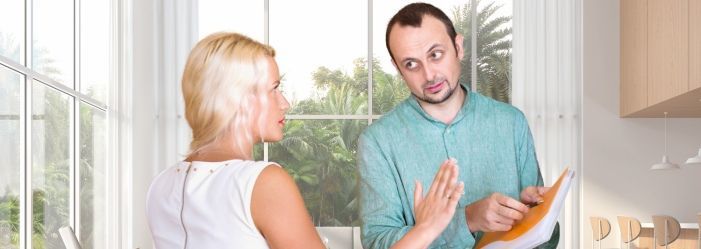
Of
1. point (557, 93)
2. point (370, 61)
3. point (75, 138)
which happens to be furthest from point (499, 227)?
point (370, 61)

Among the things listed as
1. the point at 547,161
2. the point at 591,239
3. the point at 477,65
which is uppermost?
the point at 477,65

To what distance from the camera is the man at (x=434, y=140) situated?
2311mm

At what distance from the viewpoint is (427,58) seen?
2307 mm

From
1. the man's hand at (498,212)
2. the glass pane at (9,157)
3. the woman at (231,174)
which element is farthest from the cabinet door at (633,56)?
the woman at (231,174)

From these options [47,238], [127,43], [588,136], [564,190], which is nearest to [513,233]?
[564,190]

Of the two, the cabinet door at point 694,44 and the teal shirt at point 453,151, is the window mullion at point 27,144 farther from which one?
the teal shirt at point 453,151

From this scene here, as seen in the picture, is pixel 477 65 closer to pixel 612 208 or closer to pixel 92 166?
pixel 612 208

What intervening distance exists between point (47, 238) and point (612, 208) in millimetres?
6217

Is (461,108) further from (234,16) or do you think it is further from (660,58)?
(234,16)

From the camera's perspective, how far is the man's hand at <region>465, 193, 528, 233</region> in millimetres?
2104

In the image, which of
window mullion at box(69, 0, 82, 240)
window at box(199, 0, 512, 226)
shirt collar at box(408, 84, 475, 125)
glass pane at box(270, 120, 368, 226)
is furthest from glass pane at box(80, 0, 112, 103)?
shirt collar at box(408, 84, 475, 125)

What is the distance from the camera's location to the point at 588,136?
11523 mm

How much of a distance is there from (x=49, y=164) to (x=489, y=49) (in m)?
5.60

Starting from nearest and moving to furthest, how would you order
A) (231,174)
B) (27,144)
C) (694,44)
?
1. (231,174)
2. (27,144)
3. (694,44)
